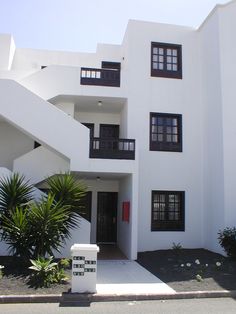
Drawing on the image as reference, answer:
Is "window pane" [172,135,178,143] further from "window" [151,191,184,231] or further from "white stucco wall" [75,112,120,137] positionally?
"white stucco wall" [75,112,120,137]

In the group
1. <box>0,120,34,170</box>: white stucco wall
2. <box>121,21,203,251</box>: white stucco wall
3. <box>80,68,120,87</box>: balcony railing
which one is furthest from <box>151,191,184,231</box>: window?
<box>0,120,34,170</box>: white stucco wall

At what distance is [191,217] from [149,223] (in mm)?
1870

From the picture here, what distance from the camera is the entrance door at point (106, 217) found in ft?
55.7

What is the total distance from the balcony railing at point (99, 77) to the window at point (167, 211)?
502cm

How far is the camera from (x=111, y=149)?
1383 cm

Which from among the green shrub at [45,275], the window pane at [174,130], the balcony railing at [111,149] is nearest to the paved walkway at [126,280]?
the green shrub at [45,275]

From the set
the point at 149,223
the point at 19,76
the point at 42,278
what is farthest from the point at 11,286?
the point at 19,76

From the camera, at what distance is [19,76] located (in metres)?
16.2

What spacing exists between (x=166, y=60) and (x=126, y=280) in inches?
403

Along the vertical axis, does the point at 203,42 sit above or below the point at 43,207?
above

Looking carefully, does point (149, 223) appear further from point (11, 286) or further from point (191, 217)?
point (11, 286)

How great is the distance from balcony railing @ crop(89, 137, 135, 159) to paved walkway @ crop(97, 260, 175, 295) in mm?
3900

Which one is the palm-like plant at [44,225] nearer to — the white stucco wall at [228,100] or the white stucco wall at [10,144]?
the white stucco wall at [10,144]

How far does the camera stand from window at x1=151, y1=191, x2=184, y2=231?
49.2 feet
